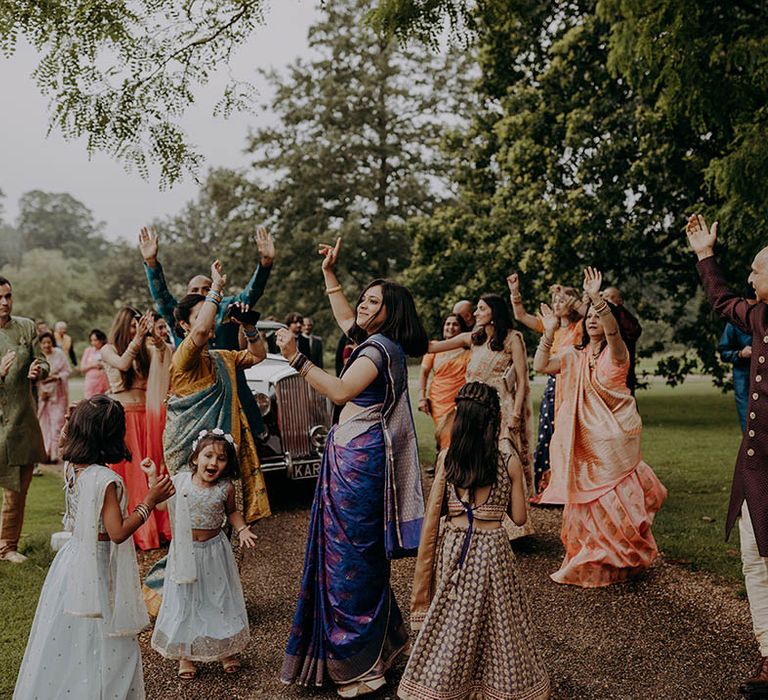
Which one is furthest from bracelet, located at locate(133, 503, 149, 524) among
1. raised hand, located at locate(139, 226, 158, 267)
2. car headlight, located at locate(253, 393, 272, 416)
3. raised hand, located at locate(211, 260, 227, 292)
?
car headlight, located at locate(253, 393, 272, 416)

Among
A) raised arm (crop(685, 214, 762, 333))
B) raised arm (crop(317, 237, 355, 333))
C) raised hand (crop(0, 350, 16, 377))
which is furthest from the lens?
raised hand (crop(0, 350, 16, 377))

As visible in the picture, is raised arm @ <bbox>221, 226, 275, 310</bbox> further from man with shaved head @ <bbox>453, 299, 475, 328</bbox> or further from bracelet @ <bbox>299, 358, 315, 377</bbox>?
man with shaved head @ <bbox>453, 299, 475, 328</bbox>

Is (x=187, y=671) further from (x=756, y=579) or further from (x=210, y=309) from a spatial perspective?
(x=756, y=579)

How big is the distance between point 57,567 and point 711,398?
23426 mm

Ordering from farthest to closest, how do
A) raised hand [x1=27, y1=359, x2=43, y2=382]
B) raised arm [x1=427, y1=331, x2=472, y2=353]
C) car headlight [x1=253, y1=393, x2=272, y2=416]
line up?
1. car headlight [x1=253, y1=393, x2=272, y2=416]
2. raised arm [x1=427, y1=331, x2=472, y2=353]
3. raised hand [x1=27, y1=359, x2=43, y2=382]

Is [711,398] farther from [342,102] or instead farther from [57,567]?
[57,567]

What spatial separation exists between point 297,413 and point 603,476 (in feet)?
12.9

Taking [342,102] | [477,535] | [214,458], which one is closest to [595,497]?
[477,535]

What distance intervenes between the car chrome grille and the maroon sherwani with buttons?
5491 mm

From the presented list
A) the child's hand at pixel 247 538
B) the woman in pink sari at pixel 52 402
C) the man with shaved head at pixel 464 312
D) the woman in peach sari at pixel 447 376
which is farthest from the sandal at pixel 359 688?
the woman in pink sari at pixel 52 402

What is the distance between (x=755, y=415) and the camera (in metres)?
4.14

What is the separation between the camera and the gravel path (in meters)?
4.26

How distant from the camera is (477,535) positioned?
12.9 ft

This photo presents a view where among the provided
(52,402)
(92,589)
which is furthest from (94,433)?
(52,402)
